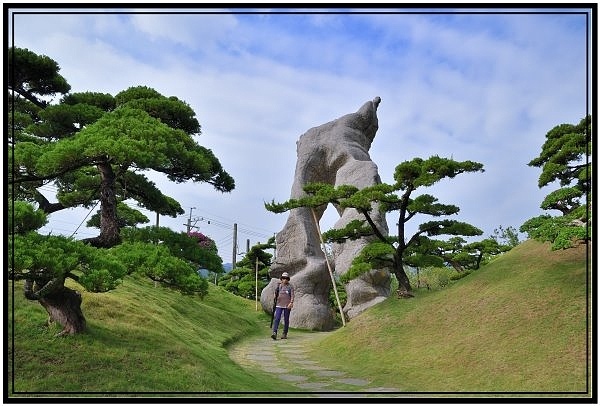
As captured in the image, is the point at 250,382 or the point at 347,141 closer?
the point at 250,382

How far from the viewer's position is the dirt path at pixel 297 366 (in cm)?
550

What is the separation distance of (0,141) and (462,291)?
22.6 feet

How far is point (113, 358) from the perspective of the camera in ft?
16.4

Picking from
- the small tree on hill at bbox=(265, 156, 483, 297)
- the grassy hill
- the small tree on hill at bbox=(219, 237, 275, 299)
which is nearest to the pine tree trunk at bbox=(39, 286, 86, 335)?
the grassy hill

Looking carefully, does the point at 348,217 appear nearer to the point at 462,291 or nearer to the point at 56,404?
the point at 462,291

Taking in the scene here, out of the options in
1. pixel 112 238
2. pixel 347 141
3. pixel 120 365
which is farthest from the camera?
pixel 347 141

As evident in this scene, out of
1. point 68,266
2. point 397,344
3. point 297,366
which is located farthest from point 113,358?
point 397,344

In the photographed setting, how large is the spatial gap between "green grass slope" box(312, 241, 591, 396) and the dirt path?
302 mm

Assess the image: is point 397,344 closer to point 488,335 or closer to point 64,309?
point 488,335

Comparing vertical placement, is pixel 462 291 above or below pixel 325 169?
below

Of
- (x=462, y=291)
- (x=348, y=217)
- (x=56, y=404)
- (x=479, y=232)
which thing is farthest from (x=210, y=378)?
(x=348, y=217)

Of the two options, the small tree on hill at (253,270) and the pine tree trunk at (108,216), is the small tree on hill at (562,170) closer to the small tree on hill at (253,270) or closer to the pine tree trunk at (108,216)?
the pine tree trunk at (108,216)

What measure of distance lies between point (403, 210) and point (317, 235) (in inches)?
216

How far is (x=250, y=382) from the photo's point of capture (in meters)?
5.56
